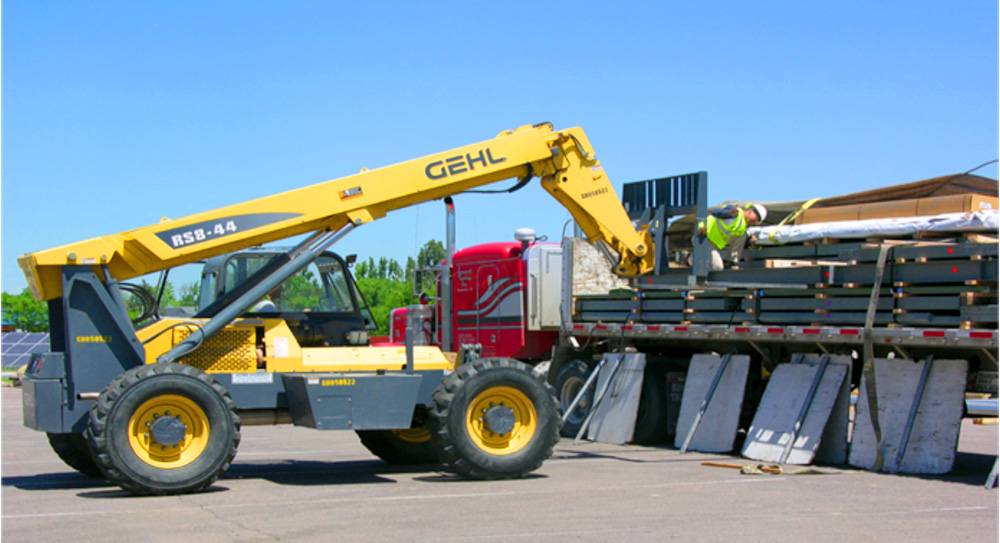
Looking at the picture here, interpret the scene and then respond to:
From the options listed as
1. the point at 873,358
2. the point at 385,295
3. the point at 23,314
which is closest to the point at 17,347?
the point at 873,358

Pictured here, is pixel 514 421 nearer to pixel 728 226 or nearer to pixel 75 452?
pixel 728 226

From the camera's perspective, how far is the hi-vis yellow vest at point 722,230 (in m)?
12.2

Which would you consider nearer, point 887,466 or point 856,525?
point 856,525

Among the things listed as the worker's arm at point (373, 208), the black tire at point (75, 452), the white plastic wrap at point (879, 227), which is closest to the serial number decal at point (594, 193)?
the worker's arm at point (373, 208)

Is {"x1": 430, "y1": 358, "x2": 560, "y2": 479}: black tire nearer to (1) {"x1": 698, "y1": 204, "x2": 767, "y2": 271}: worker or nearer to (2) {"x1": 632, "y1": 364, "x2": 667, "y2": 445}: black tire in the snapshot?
(1) {"x1": 698, "y1": 204, "x2": 767, "y2": 271}: worker

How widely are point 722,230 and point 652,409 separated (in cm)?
376

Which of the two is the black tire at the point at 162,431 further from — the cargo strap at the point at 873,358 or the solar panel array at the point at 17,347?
the solar panel array at the point at 17,347

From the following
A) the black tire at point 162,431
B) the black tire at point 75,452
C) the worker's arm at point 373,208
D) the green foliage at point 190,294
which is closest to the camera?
the black tire at point 162,431

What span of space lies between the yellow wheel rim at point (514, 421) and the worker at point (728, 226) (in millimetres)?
2847

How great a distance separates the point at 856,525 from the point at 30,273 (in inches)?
296

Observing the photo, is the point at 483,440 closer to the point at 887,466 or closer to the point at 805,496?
the point at 805,496

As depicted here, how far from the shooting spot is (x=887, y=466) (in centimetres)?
1160

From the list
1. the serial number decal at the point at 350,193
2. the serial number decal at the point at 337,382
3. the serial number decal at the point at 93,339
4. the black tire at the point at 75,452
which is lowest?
the black tire at the point at 75,452

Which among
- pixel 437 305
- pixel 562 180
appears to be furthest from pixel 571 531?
pixel 437 305
